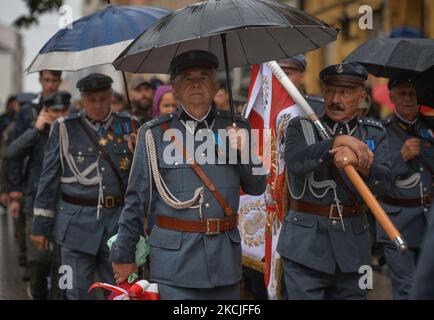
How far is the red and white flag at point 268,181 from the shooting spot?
18.4 ft

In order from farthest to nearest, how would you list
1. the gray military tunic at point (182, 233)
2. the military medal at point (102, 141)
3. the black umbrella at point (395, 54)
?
the military medal at point (102, 141) < the black umbrella at point (395, 54) < the gray military tunic at point (182, 233)

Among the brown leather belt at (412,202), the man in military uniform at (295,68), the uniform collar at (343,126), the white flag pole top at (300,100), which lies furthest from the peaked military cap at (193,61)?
the brown leather belt at (412,202)

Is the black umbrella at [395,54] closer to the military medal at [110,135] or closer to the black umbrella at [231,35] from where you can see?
the black umbrella at [231,35]

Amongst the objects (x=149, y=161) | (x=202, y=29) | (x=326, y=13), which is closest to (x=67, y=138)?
(x=149, y=161)

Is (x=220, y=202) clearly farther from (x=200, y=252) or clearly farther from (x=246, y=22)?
(x=246, y=22)

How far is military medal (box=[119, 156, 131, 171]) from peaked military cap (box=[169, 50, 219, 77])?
1686 millimetres

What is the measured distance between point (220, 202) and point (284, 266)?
0.86 metres

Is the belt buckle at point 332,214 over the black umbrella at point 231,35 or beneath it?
beneath

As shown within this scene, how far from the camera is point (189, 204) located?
4477mm

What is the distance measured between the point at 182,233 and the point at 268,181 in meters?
1.41

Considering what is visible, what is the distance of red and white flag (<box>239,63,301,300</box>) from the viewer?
559cm

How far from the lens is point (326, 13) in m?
23.7

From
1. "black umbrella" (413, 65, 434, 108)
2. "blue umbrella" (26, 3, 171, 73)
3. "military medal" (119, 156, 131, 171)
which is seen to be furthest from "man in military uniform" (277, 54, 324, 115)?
"black umbrella" (413, 65, 434, 108)

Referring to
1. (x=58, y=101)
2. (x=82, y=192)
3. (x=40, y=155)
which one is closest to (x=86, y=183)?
(x=82, y=192)
